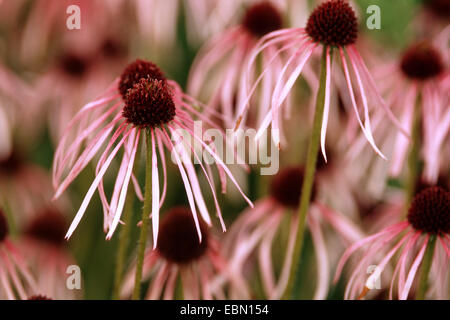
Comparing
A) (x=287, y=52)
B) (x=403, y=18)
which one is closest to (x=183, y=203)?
(x=287, y=52)

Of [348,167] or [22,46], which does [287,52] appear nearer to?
[348,167]

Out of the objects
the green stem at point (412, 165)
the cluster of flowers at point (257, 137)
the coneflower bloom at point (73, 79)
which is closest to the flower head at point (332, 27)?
the cluster of flowers at point (257, 137)

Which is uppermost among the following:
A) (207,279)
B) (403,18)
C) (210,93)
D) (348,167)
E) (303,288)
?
(403,18)

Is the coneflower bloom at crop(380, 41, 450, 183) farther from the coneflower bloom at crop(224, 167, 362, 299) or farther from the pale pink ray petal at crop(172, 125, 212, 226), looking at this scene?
the pale pink ray petal at crop(172, 125, 212, 226)

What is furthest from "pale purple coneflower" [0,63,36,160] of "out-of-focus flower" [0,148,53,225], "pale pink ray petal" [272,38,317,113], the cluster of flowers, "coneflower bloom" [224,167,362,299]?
"pale pink ray petal" [272,38,317,113]

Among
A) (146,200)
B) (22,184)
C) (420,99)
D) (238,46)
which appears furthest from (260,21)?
(22,184)
